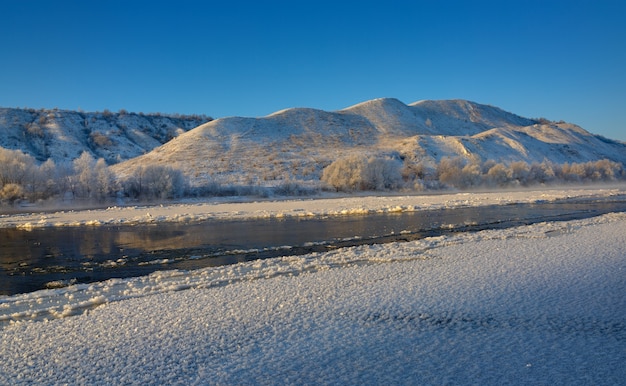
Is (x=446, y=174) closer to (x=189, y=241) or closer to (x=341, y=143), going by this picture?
(x=341, y=143)

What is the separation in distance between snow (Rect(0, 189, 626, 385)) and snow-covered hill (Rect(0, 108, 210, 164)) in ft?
239

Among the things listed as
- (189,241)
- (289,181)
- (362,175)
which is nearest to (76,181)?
(289,181)

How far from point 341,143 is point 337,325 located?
77208mm

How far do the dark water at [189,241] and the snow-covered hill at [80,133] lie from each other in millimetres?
59143

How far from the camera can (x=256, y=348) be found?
6.57m

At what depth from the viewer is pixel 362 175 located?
5441cm

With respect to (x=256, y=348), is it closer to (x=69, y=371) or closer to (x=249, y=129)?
(x=69, y=371)

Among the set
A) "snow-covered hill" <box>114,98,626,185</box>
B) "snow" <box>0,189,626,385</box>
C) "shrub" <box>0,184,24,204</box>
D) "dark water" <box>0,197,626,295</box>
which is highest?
"snow-covered hill" <box>114,98,626,185</box>

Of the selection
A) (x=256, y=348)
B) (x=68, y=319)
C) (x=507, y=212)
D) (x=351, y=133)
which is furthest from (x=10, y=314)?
(x=351, y=133)

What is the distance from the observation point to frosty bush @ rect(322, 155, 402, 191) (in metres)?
53.7

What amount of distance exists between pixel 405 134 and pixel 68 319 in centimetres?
8946

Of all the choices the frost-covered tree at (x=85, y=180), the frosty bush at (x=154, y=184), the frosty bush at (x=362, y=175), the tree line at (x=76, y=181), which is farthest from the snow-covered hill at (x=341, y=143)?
the frost-covered tree at (x=85, y=180)

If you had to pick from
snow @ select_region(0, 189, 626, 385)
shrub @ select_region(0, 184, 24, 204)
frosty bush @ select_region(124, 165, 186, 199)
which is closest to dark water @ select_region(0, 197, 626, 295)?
snow @ select_region(0, 189, 626, 385)

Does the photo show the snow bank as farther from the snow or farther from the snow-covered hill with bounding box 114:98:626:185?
the snow-covered hill with bounding box 114:98:626:185
